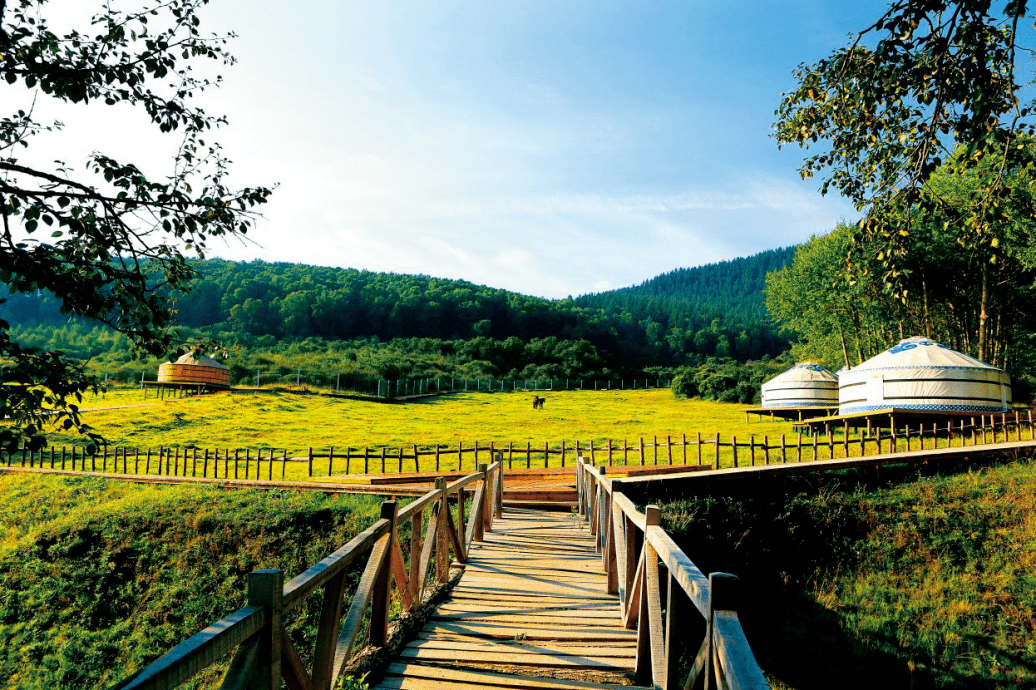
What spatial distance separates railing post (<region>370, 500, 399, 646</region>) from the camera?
16.8 ft

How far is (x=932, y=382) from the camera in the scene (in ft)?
83.0

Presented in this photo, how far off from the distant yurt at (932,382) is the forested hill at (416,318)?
217ft

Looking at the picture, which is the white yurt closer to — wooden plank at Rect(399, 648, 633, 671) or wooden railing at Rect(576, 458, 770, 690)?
wooden railing at Rect(576, 458, 770, 690)

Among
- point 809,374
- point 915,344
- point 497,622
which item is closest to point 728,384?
point 809,374

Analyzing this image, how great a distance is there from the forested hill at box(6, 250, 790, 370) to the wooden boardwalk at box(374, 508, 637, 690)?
85710mm

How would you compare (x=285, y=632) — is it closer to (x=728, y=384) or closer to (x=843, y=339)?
(x=843, y=339)

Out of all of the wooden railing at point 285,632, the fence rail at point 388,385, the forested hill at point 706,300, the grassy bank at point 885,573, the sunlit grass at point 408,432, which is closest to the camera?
the wooden railing at point 285,632

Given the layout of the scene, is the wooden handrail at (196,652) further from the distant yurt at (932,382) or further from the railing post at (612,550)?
the distant yurt at (932,382)

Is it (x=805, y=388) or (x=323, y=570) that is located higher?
(x=805, y=388)

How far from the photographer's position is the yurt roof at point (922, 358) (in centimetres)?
2544

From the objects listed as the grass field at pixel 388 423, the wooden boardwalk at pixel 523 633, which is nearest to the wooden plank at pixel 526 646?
the wooden boardwalk at pixel 523 633

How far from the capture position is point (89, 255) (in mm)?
5539

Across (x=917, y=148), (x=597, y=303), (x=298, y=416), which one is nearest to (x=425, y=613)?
(x=917, y=148)

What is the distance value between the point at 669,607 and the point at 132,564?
48.2 ft
